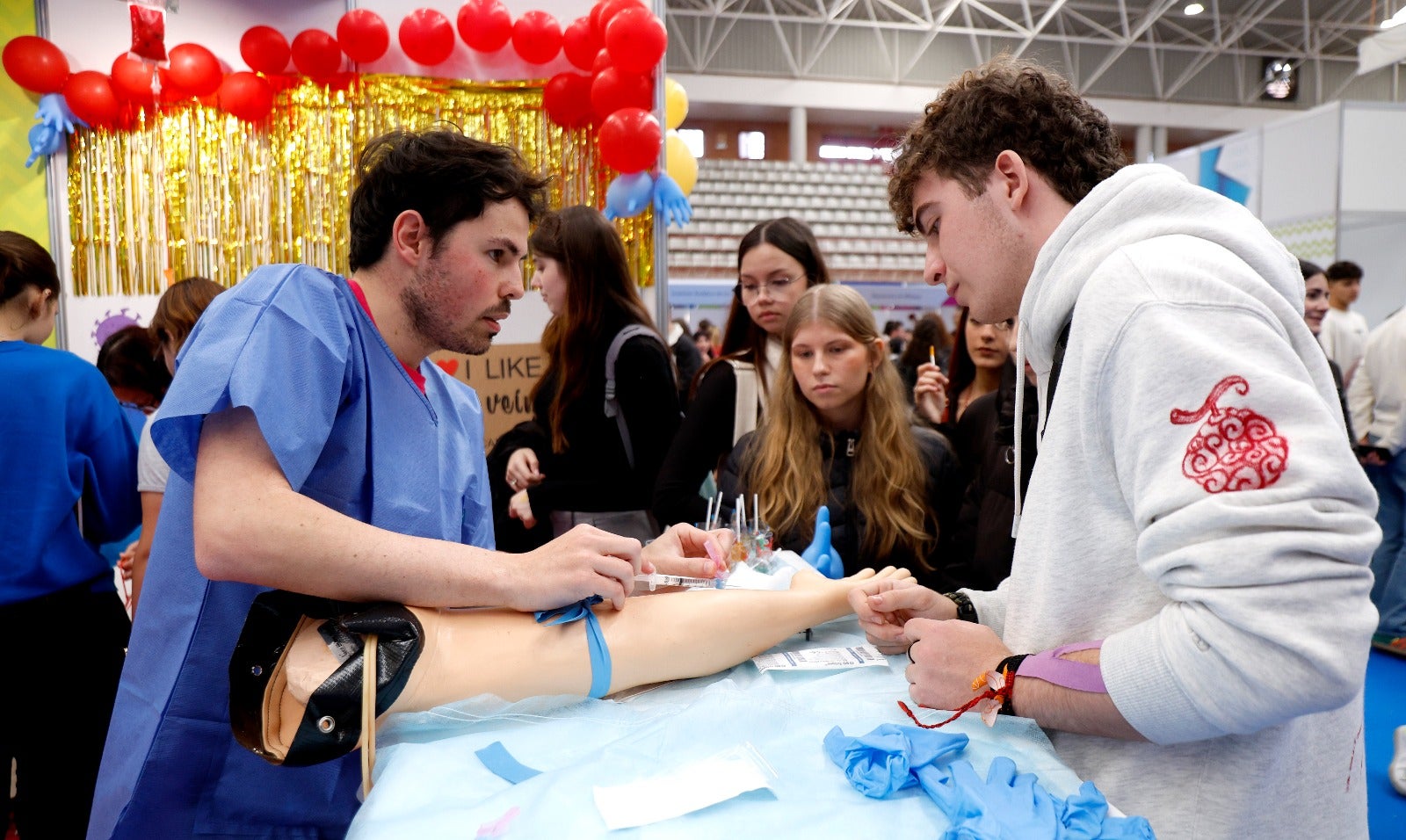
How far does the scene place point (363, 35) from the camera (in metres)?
3.62

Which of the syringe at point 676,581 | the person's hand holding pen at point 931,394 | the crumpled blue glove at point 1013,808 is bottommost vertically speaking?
the crumpled blue glove at point 1013,808

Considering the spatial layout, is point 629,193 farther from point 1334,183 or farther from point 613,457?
point 1334,183

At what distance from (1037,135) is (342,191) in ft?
12.0

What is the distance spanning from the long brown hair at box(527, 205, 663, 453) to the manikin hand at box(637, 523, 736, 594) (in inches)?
40.7

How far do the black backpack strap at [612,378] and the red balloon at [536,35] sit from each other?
68.8 inches

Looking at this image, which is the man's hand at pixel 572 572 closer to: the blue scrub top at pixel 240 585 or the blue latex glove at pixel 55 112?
the blue scrub top at pixel 240 585

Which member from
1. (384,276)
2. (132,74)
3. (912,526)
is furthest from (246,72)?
(912,526)

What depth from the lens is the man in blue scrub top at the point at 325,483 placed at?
1.06 meters

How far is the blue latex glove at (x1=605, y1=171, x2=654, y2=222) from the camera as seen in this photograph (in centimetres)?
361

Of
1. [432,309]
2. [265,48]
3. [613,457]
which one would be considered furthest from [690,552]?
[265,48]

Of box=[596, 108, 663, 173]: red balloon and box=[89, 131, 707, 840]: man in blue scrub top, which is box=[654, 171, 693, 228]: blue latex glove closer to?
box=[596, 108, 663, 173]: red balloon

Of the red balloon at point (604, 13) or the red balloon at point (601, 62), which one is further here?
the red balloon at point (601, 62)

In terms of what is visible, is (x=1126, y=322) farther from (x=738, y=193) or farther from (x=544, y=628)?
(x=738, y=193)

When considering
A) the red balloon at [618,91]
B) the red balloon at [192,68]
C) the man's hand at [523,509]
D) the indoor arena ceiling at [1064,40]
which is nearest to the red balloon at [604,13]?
the red balloon at [618,91]
